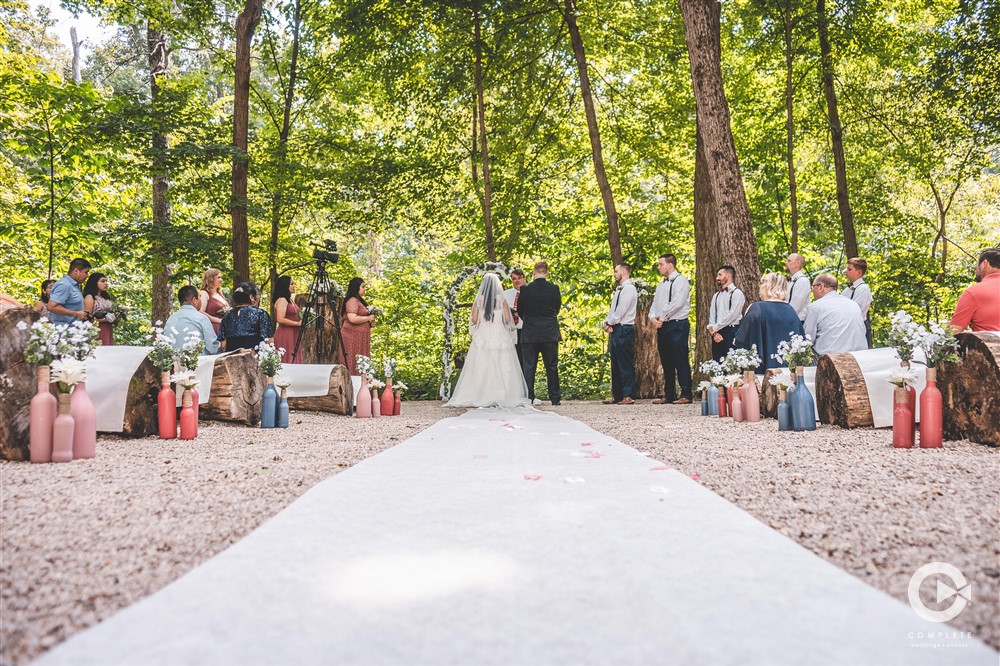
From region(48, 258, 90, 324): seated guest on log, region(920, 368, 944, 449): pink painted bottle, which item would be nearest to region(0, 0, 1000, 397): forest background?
region(48, 258, 90, 324): seated guest on log

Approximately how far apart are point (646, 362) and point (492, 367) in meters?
3.15

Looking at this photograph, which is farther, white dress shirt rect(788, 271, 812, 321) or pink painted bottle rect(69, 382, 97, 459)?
white dress shirt rect(788, 271, 812, 321)

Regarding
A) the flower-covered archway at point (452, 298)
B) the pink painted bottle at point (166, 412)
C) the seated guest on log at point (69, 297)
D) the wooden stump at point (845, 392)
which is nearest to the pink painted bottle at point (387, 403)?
the flower-covered archway at point (452, 298)

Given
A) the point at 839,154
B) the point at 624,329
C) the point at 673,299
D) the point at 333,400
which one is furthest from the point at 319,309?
the point at 839,154

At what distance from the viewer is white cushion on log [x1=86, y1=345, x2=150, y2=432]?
654 cm

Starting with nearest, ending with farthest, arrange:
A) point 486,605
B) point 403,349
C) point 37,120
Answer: point 486,605
point 37,120
point 403,349

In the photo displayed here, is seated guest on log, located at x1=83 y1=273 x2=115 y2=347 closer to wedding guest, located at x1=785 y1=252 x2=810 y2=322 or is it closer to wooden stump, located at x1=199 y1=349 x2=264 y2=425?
wooden stump, located at x1=199 y1=349 x2=264 y2=425

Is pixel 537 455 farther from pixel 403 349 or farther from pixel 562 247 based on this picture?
pixel 403 349

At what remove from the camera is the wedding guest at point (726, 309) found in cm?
984

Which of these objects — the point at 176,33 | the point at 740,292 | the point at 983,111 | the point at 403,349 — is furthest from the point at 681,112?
the point at 176,33

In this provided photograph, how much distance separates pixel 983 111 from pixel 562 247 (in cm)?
851

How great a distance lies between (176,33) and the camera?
13477mm

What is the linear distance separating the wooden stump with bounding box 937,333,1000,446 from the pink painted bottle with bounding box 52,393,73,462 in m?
6.52

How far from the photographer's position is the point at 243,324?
29.9 feet
